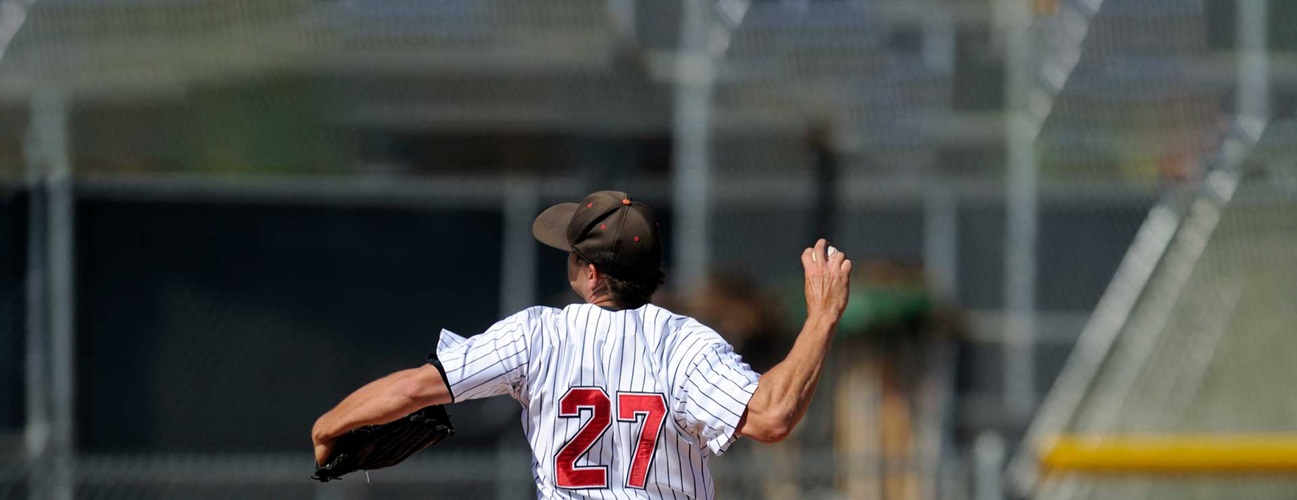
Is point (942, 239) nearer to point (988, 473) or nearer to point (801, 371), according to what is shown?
point (988, 473)

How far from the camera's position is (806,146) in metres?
7.86

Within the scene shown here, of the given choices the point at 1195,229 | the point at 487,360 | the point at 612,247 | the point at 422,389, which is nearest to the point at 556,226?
the point at 612,247

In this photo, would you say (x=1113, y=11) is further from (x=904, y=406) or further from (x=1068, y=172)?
(x=904, y=406)

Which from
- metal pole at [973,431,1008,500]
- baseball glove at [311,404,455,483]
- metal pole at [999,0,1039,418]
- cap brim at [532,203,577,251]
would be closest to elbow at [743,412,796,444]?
cap brim at [532,203,577,251]

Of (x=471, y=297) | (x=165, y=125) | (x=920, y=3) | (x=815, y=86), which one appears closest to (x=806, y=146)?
(x=815, y=86)

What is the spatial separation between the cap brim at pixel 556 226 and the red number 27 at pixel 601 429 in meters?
0.29

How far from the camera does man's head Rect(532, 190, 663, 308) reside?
2559 millimetres

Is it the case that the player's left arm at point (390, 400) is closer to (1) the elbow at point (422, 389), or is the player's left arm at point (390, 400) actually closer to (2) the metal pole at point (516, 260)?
(1) the elbow at point (422, 389)

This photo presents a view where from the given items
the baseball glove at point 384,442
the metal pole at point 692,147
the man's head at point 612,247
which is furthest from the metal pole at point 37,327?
the man's head at point 612,247

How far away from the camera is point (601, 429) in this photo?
2582 millimetres

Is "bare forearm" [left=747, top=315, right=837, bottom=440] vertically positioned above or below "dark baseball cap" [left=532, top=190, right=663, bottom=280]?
below

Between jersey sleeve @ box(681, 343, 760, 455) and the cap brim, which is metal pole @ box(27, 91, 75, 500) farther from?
jersey sleeve @ box(681, 343, 760, 455)

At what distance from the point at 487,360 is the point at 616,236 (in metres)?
0.33

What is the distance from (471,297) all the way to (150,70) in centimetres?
211
